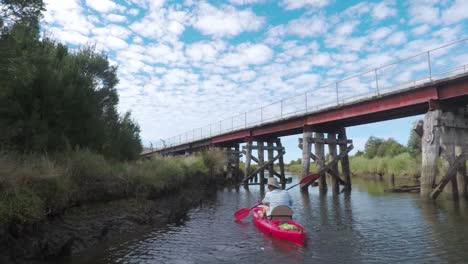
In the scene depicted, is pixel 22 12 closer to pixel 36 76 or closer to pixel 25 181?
pixel 36 76

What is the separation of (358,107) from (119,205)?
49.1 ft

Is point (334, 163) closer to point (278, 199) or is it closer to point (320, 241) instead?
point (278, 199)

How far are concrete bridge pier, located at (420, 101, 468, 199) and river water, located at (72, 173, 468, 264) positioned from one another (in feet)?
7.07

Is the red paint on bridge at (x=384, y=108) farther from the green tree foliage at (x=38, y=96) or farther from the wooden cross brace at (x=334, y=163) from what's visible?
the green tree foliage at (x=38, y=96)

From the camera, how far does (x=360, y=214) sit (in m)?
13.0

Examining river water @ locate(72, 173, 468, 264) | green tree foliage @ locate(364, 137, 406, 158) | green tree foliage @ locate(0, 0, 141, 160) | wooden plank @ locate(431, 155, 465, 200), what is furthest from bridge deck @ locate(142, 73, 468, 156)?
green tree foliage @ locate(364, 137, 406, 158)

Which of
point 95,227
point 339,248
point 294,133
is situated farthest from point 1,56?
point 294,133

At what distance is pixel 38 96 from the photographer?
11.0 m

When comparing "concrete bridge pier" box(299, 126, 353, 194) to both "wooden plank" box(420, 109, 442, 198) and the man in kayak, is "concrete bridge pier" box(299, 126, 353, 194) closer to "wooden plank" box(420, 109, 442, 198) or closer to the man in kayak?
"wooden plank" box(420, 109, 442, 198)

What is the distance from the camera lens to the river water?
23.8 feet

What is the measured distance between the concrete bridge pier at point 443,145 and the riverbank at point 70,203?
10.8 m

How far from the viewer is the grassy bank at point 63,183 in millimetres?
6176

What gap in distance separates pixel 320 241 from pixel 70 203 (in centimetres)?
629

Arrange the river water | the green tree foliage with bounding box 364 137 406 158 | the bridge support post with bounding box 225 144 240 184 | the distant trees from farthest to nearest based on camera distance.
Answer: the green tree foliage with bounding box 364 137 406 158 < the distant trees < the bridge support post with bounding box 225 144 240 184 < the river water
